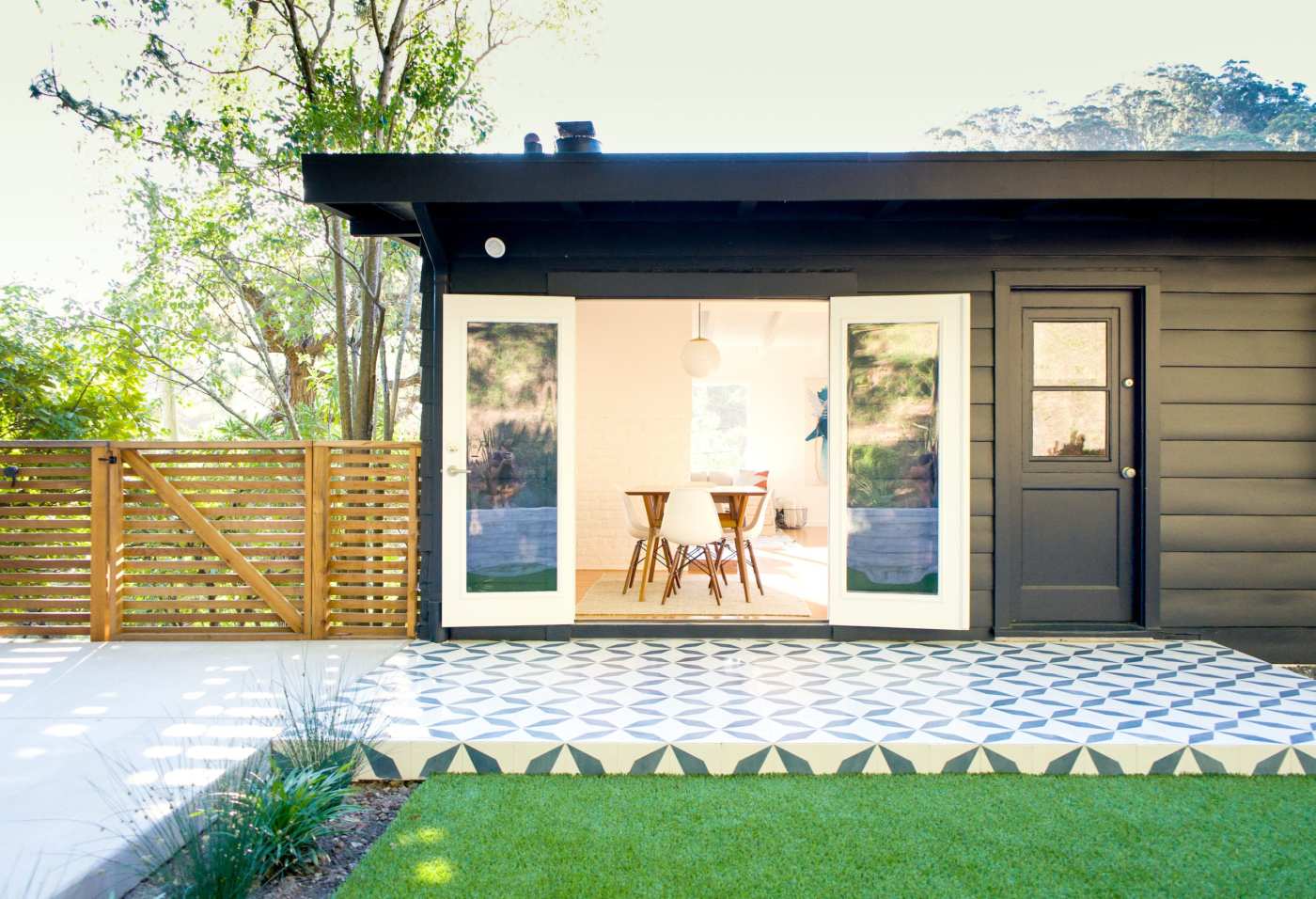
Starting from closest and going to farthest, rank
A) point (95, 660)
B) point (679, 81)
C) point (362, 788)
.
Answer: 1. point (362, 788)
2. point (95, 660)
3. point (679, 81)

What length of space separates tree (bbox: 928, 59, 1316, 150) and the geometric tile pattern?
1628cm

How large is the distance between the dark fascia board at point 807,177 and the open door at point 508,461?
0.77 m

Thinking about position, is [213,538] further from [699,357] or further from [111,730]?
[699,357]

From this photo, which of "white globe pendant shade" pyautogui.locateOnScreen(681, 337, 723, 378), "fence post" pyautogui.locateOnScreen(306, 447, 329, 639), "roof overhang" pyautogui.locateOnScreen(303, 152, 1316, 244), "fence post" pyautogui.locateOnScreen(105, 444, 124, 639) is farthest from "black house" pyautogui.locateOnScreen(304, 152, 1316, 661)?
"white globe pendant shade" pyautogui.locateOnScreen(681, 337, 723, 378)

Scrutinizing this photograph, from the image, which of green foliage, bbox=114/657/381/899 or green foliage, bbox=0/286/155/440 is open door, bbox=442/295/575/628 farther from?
Result: green foliage, bbox=0/286/155/440

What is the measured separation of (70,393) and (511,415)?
343 centimetres

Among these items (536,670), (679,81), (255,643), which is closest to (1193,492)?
(536,670)

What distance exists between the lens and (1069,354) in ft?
15.5

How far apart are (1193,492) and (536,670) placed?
12.2 feet

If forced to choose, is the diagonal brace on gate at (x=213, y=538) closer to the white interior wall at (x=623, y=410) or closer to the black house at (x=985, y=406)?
the black house at (x=985, y=406)

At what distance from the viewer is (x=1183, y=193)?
3943 mm

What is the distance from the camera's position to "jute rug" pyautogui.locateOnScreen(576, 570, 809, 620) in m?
5.04

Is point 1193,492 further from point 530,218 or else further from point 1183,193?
point 530,218

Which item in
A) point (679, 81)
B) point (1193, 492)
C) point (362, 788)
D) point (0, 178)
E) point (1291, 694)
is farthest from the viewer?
point (679, 81)
